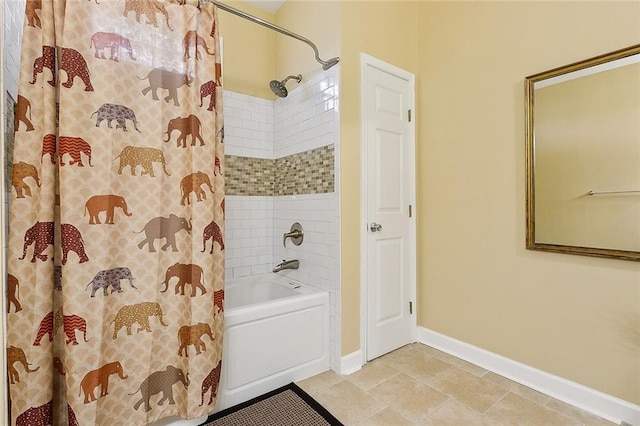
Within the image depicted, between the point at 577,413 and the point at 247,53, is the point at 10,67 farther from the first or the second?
the point at 577,413

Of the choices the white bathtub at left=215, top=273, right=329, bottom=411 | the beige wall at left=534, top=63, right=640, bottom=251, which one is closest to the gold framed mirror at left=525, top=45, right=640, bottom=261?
the beige wall at left=534, top=63, right=640, bottom=251

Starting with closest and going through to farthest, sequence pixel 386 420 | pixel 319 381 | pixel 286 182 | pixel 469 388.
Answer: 1. pixel 386 420
2. pixel 469 388
3. pixel 319 381
4. pixel 286 182

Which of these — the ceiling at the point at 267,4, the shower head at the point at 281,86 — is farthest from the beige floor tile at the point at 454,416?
the ceiling at the point at 267,4

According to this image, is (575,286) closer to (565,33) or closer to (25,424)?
(565,33)

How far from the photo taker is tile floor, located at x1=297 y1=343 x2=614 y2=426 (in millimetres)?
1604

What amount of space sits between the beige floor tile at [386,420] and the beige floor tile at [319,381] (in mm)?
369

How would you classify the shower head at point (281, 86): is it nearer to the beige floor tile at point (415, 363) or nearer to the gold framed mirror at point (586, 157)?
the gold framed mirror at point (586, 157)

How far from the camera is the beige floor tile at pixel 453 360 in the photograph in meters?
2.05

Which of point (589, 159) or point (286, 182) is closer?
point (589, 159)

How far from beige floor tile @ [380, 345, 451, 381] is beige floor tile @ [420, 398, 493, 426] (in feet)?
0.92

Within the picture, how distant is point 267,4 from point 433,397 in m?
3.15

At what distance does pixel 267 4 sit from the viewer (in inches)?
105

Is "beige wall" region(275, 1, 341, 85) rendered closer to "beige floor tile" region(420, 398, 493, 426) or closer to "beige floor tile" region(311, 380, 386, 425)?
"beige floor tile" region(311, 380, 386, 425)

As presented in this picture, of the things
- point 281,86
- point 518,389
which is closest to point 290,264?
point 281,86
